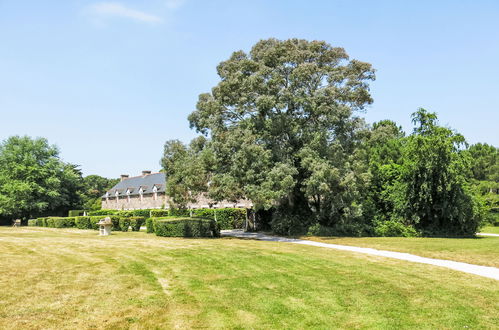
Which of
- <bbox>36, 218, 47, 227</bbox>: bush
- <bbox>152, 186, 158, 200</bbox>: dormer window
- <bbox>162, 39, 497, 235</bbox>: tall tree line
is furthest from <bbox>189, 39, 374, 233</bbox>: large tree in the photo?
<bbox>152, 186, 158, 200</bbox>: dormer window

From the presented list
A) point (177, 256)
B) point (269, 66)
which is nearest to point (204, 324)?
point (177, 256)

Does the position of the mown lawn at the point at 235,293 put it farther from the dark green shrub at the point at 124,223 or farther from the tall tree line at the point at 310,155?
the dark green shrub at the point at 124,223

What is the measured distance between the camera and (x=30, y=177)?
48.9 meters

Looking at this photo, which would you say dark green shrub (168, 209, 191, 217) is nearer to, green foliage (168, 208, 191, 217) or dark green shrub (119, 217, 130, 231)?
green foliage (168, 208, 191, 217)

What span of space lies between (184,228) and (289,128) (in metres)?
8.67

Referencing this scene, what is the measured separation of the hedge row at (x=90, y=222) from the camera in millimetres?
28984

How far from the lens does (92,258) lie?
42.0ft

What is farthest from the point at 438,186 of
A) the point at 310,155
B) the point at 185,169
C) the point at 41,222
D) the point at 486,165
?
the point at 41,222

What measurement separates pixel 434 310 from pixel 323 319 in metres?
2.36

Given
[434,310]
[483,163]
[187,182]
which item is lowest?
[434,310]

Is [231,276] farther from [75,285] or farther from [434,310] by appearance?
[434,310]

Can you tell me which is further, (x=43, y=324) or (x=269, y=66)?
(x=269, y=66)

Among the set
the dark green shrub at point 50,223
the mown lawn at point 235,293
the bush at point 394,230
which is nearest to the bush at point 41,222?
the dark green shrub at point 50,223

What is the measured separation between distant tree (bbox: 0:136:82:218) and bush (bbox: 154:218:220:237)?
32.2 meters
